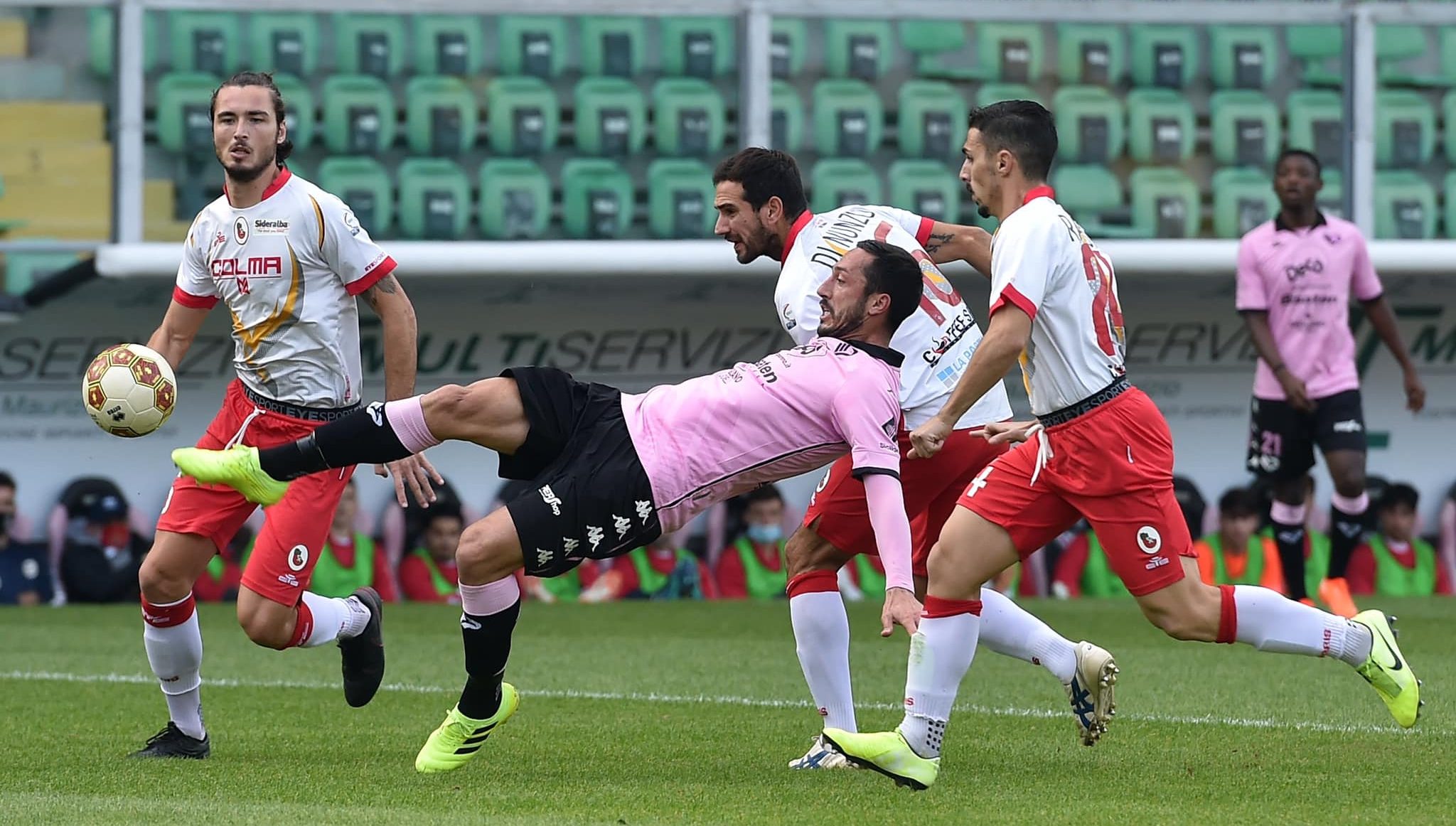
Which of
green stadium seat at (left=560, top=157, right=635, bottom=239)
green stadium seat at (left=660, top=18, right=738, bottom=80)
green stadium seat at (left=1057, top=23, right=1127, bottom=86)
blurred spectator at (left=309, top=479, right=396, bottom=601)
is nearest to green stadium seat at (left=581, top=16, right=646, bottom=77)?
green stadium seat at (left=660, top=18, right=738, bottom=80)

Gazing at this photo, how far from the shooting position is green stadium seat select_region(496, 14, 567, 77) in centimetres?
1449

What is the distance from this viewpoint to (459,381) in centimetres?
1386

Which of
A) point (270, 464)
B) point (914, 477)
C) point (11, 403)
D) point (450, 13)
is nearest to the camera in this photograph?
point (270, 464)

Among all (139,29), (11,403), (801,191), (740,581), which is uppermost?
(139,29)

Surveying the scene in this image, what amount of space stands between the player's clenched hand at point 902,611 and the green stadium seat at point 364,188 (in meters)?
9.32

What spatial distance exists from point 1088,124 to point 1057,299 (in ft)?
32.3

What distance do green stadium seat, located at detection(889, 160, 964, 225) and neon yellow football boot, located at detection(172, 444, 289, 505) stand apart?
967 centimetres

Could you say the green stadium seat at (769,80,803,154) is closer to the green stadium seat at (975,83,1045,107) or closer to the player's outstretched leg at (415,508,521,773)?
the green stadium seat at (975,83,1045,107)

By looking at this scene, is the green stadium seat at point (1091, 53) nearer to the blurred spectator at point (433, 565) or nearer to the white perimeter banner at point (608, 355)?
the white perimeter banner at point (608, 355)

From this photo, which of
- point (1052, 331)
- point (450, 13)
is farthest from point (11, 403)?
point (1052, 331)

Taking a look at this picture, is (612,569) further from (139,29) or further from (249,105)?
(249,105)

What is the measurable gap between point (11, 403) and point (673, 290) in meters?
4.48

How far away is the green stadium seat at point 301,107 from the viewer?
1409 cm

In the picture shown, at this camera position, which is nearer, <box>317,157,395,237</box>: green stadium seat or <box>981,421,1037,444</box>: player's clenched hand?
<box>981,421,1037,444</box>: player's clenched hand
